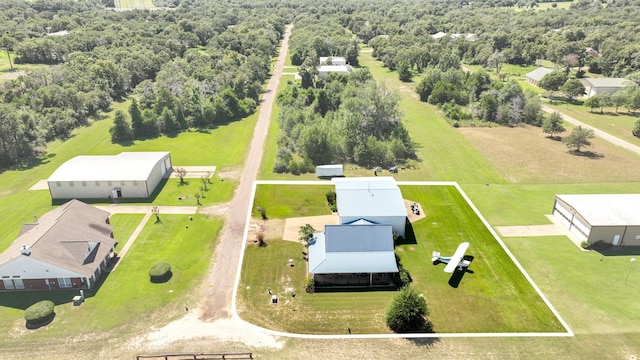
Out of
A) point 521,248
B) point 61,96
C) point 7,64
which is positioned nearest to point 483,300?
point 521,248

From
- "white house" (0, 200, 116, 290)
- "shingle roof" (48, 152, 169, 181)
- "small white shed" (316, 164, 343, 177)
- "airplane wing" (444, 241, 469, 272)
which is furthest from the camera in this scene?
"small white shed" (316, 164, 343, 177)

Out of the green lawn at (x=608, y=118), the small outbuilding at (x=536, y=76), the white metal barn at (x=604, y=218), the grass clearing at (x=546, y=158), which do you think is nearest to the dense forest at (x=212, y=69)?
the grass clearing at (x=546, y=158)

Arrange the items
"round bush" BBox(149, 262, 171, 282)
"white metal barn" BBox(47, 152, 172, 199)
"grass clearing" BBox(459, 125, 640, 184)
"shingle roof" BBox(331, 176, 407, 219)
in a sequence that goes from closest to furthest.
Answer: "round bush" BBox(149, 262, 171, 282) < "shingle roof" BBox(331, 176, 407, 219) < "white metal barn" BBox(47, 152, 172, 199) < "grass clearing" BBox(459, 125, 640, 184)

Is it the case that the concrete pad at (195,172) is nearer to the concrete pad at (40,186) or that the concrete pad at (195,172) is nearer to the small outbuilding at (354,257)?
the concrete pad at (40,186)

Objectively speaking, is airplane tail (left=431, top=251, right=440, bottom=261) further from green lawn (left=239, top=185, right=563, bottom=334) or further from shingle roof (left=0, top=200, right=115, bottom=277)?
shingle roof (left=0, top=200, right=115, bottom=277)

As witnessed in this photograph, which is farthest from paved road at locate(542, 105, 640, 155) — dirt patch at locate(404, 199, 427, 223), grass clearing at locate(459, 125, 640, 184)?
dirt patch at locate(404, 199, 427, 223)

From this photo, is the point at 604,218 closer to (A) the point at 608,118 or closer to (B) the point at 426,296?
(B) the point at 426,296

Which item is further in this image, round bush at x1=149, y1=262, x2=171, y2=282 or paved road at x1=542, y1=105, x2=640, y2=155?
paved road at x1=542, y1=105, x2=640, y2=155
